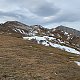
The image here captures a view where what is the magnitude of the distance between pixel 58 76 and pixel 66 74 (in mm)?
2241

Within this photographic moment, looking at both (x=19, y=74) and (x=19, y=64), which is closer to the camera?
(x=19, y=74)

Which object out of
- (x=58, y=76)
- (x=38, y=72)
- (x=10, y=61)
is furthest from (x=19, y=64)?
(x=58, y=76)

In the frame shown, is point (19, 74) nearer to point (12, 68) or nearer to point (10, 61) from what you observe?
point (12, 68)

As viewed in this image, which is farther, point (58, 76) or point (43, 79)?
point (58, 76)

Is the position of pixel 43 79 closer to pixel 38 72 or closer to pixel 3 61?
pixel 38 72

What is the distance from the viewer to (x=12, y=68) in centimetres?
3553

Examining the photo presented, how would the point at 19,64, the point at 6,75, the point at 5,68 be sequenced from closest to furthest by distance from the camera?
1. the point at 6,75
2. the point at 5,68
3. the point at 19,64

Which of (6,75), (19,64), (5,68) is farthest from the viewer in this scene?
(19,64)

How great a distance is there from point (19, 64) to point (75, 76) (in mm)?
9561

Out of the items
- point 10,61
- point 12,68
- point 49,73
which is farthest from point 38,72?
point 10,61

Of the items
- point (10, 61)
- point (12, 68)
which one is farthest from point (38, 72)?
point (10, 61)

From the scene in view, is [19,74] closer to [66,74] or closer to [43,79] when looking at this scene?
[43,79]

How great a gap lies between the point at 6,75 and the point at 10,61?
950 centimetres

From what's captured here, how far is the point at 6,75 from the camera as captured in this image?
102 ft
